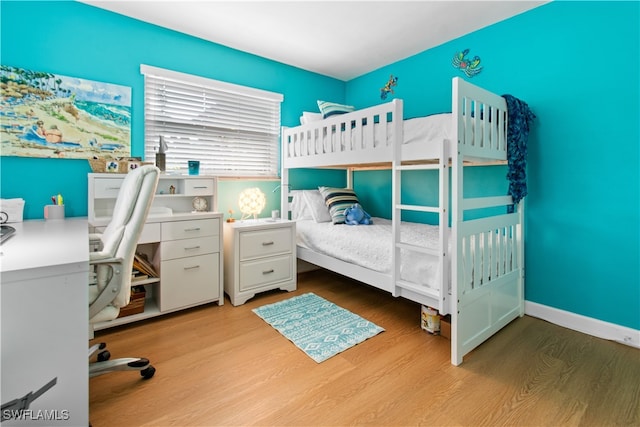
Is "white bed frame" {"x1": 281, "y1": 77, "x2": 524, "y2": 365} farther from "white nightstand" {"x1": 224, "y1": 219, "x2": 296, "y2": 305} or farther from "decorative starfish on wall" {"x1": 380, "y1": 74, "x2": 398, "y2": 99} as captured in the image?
"decorative starfish on wall" {"x1": 380, "y1": 74, "x2": 398, "y2": 99}

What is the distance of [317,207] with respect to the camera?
330 cm

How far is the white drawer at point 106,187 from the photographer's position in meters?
2.22

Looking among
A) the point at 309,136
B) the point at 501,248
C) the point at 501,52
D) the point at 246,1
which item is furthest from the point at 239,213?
the point at 501,52

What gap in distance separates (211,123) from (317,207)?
134 cm

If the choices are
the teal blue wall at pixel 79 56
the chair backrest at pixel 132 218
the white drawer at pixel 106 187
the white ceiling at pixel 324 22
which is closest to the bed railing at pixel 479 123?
the white ceiling at pixel 324 22

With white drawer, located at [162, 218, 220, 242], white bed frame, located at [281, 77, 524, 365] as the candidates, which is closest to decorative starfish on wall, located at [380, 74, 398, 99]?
white bed frame, located at [281, 77, 524, 365]

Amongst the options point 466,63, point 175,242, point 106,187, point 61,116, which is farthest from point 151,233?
point 466,63

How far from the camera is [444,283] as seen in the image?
1.88 meters

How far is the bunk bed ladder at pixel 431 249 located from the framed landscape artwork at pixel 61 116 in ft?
7.33

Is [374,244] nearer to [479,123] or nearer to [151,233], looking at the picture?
[479,123]

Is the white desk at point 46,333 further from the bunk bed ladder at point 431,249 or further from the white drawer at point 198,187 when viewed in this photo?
the bunk bed ladder at point 431,249

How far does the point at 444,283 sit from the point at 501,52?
2.06m

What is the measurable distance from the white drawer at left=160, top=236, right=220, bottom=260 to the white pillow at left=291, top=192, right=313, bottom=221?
112cm

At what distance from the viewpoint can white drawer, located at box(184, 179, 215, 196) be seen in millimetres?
2564
